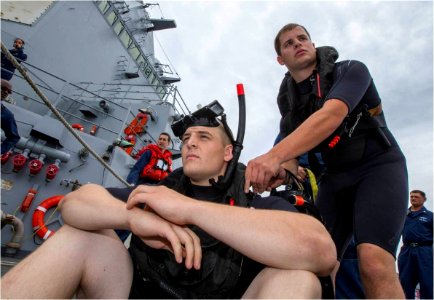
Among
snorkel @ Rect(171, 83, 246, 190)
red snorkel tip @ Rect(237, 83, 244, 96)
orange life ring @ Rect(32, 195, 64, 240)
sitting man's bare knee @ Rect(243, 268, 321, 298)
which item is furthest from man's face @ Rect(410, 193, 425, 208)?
orange life ring @ Rect(32, 195, 64, 240)

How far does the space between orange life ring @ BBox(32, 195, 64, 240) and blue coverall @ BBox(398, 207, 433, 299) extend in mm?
5763

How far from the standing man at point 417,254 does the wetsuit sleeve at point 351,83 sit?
4166 mm

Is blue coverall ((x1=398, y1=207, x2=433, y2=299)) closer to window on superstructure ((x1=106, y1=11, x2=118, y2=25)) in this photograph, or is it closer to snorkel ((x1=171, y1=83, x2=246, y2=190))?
snorkel ((x1=171, y1=83, x2=246, y2=190))

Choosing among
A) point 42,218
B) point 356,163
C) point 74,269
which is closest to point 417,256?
point 356,163

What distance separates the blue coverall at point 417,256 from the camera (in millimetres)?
4353

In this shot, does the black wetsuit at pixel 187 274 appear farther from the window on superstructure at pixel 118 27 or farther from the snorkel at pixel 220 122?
the window on superstructure at pixel 118 27

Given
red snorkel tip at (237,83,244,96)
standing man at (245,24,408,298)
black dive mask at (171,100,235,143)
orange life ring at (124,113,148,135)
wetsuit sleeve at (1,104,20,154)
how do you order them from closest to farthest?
standing man at (245,24,408,298), red snorkel tip at (237,83,244,96), black dive mask at (171,100,235,143), wetsuit sleeve at (1,104,20,154), orange life ring at (124,113,148,135)

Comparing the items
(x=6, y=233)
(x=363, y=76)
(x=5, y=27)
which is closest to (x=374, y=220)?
(x=363, y=76)

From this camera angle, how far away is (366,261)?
1.34 meters

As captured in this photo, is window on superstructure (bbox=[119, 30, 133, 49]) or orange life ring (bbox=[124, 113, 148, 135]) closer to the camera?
orange life ring (bbox=[124, 113, 148, 135])

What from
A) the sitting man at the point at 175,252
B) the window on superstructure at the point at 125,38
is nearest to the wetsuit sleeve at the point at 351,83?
the sitting man at the point at 175,252

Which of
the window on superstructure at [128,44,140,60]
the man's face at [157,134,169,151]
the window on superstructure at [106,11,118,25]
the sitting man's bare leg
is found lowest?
the sitting man's bare leg

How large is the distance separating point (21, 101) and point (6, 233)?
4.20 metres

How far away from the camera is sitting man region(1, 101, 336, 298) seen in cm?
89
